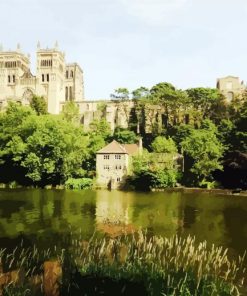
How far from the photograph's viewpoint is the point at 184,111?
305 feet

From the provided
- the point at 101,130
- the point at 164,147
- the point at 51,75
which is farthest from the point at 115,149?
the point at 51,75

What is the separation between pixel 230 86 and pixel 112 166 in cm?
5451

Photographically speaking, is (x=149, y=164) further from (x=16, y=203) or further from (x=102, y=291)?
(x=102, y=291)

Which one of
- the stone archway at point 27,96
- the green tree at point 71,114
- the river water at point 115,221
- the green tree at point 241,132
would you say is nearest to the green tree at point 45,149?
the green tree at point 71,114

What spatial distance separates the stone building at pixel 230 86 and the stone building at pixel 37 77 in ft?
177

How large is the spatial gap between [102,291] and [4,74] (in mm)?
147516

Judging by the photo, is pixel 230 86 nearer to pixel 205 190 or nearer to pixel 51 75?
pixel 205 190

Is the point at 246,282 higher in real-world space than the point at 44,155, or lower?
lower

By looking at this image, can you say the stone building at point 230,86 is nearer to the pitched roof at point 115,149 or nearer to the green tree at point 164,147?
the green tree at point 164,147

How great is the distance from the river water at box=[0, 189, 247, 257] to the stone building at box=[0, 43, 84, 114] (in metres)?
96.7

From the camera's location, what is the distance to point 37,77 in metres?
144

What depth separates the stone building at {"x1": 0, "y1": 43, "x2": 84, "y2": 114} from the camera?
139 m

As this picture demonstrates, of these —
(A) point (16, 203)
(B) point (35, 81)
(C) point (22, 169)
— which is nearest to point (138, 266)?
(A) point (16, 203)

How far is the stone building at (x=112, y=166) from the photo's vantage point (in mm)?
73625
